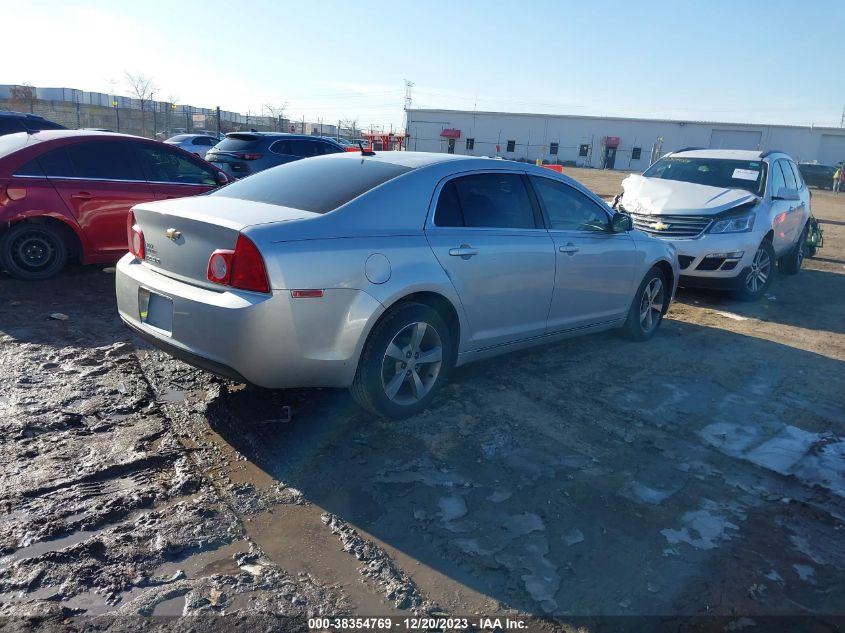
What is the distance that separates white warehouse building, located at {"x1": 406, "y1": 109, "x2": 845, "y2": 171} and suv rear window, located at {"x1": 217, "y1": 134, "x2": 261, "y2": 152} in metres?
49.7

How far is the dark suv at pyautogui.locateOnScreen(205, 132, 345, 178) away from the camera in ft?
41.9

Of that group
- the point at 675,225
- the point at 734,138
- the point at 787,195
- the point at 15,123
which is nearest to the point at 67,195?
the point at 675,225

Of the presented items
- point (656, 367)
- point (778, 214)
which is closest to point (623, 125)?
point (778, 214)

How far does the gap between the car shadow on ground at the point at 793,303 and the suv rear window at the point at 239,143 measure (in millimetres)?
8614

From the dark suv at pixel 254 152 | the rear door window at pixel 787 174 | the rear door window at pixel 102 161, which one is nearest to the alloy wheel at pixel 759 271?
the rear door window at pixel 787 174

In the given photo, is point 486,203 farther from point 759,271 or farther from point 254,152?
point 254,152

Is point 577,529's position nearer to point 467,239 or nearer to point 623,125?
point 467,239

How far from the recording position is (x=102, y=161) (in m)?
7.11

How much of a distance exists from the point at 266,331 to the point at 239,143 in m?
10.8

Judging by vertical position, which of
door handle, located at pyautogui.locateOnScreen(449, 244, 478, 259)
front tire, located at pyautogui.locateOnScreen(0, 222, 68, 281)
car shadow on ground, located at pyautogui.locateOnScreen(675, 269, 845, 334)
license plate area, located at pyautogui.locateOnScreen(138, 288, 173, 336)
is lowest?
car shadow on ground, located at pyautogui.locateOnScreen(675, 269, 845, 334)

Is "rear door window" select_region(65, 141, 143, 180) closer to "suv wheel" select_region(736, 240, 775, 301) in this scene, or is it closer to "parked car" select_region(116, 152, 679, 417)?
"parked car" select_region(116, 152, 679, 417)

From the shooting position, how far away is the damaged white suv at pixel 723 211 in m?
7.93

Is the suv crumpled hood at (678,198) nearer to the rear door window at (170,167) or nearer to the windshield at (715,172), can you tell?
the windshield at (715,172)

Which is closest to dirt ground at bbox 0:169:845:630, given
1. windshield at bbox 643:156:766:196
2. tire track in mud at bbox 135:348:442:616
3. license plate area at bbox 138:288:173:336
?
tire track in mud at bbox 135:348:442:616
